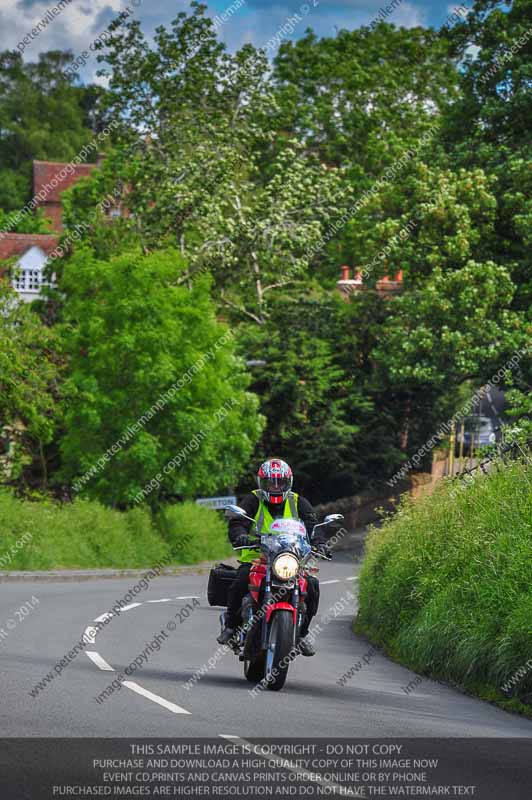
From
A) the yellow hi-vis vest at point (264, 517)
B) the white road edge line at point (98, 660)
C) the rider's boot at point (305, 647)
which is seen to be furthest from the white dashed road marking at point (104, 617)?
the rider's boot at point (305, 647)

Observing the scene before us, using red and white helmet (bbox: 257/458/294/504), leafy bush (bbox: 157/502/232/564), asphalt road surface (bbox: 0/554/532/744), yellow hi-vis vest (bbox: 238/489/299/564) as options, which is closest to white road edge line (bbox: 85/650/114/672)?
asphalt road surface (bbox: 0/554/532/744)

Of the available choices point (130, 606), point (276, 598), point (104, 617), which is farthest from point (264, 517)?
A: point (130, 606)

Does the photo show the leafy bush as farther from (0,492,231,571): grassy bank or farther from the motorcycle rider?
the motorcycle rider

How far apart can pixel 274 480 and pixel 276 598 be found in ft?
3.64

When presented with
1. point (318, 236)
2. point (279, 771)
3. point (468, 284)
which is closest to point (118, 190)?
point (318, 236)

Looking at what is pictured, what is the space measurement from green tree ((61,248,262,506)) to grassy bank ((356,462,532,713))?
765 inches

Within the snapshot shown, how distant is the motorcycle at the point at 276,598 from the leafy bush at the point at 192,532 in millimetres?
29211

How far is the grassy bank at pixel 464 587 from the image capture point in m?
13.2

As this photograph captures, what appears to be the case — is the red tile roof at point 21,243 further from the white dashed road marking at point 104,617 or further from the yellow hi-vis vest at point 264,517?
the yellow hi-vis vest at point 264,517

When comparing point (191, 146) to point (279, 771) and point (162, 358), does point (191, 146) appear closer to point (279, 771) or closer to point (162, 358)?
point (162, 358)

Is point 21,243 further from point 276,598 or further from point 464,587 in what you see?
point 276,598

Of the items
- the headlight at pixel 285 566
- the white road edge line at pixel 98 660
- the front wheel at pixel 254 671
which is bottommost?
the white road edge line at pixel 98 660

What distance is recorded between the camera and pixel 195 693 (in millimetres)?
11969

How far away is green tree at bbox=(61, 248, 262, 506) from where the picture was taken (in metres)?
39.4
